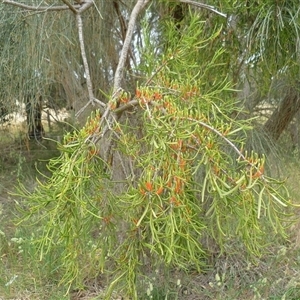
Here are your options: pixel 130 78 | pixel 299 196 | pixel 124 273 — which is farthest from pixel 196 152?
pixel 299 196

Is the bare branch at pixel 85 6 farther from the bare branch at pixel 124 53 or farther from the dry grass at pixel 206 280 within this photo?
the dry grass at pixel 206 280

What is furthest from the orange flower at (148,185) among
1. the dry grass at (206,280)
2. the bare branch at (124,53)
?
the dry grass at (206,280)

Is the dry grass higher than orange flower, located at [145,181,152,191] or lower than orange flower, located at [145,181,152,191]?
lower

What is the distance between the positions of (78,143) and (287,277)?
1633 mm

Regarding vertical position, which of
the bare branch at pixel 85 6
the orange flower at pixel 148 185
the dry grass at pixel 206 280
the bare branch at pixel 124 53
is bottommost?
the dry grass at pixel 206 280

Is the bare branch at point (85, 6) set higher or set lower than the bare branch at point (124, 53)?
higher

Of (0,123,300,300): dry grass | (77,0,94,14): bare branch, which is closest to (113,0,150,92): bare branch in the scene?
(77,0,94,14): bare branch

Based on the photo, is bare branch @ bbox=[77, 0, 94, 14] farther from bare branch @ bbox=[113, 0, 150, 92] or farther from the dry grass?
the dry grass

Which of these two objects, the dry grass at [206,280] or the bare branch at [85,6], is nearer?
the bare branch at [85,6]

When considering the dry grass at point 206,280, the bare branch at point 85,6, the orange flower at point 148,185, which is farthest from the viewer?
the dry grass at point 206,280

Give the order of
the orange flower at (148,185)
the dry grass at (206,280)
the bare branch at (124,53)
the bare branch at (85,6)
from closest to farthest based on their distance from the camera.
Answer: the orange flower at (148,185) < the bare branch at (124,53) < the bare branch at (85,6) < the dry grass at (206,280)

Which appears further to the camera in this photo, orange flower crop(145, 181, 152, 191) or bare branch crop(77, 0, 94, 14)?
bare branch crop(77, 0, 94, 14)

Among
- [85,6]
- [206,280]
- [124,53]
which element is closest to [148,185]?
[124,53]

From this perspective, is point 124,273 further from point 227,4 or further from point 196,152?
point 227,4
